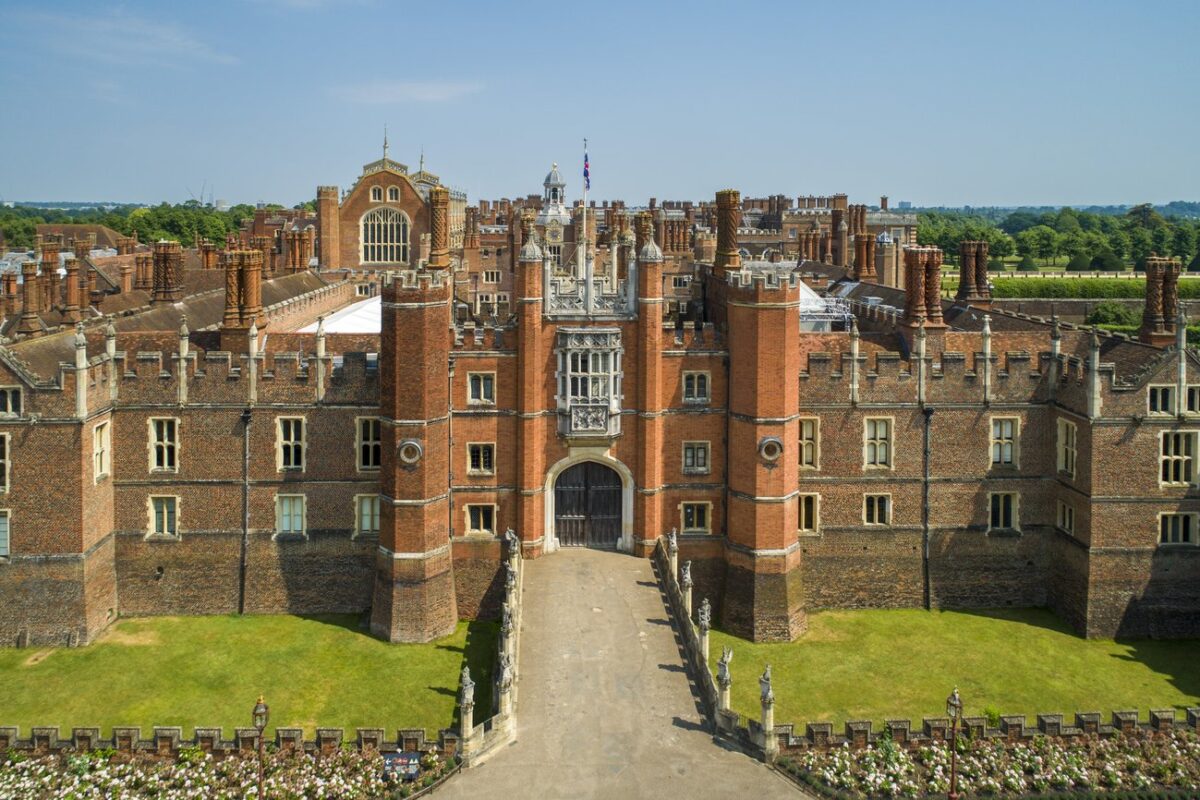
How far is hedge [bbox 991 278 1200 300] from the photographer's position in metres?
132

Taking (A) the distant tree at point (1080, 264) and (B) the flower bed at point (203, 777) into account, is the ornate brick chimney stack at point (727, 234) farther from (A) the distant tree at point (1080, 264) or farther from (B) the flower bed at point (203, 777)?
(A) the distant tree at point (1080, 264)

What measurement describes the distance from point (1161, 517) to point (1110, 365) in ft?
19.8

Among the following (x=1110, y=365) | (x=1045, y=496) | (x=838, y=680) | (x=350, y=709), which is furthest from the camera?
(x=1045, y=496)

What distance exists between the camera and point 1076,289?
136000mm

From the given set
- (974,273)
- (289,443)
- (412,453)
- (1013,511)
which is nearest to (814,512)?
(1013,511)

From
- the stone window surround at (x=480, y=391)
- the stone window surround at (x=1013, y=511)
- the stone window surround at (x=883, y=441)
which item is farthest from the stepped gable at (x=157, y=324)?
the stone window surround at (x=1013, y=511)

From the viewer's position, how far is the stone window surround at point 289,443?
4319 cm

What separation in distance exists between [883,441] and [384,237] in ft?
223

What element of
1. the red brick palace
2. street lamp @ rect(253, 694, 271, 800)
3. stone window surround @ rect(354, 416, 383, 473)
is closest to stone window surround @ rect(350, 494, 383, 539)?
the red brick palace

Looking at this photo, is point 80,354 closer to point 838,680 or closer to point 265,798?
point 265,798

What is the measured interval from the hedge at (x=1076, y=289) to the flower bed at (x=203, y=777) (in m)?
117

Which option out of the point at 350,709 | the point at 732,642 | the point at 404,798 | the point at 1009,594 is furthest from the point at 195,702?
the point at 1009,594

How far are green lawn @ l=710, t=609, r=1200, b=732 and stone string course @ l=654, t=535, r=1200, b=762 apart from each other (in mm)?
1723

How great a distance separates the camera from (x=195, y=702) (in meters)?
36.2
